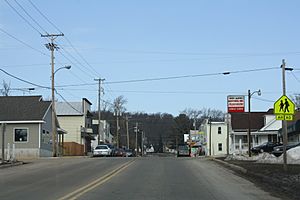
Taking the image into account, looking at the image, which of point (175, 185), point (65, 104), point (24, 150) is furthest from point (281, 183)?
point (65, 104)

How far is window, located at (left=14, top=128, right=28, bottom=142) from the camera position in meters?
50.4

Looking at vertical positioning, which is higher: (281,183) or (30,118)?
(30,118)

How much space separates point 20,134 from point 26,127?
3.26 ft

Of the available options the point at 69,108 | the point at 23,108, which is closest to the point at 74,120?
the point at 69,108

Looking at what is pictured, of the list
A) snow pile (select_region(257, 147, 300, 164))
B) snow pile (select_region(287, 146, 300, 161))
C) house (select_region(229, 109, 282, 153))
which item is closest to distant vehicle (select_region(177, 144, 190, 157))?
house (select_region(229, 109, 282, 153))

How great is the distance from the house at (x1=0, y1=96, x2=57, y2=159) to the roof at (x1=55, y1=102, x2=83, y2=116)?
26.7 m

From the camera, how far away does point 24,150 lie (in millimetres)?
49781

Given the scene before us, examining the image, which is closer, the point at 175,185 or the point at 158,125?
the point at 175,185

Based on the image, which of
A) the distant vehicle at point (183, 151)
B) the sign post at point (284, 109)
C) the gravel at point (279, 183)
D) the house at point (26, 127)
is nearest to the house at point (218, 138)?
the distant vehicle at point (183, 151)

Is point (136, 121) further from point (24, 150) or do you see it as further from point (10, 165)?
point (10, 165)

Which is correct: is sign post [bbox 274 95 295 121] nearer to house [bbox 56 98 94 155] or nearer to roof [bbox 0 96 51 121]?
roof [bbox 0 96 51 121]

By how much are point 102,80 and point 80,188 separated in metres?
60.6

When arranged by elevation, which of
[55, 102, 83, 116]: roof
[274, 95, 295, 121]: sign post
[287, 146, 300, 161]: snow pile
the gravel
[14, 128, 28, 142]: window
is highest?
[55, 102, 83, 116]: roof

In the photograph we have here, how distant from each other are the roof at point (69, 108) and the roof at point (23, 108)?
2520 cm
